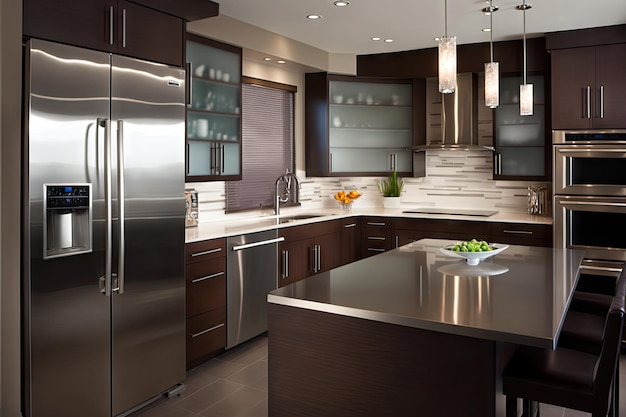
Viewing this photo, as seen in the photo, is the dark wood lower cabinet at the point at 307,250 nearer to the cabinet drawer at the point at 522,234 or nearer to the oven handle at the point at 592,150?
the cabinet drawer at the point at 522,234

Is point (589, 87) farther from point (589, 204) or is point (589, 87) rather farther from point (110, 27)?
point (110, 27)

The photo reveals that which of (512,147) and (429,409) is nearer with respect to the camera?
(429,409)

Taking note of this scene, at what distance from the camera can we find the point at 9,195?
2523 millimetres

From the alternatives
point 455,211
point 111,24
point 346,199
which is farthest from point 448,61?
point 455,211

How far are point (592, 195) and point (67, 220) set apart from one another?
12.6 ft

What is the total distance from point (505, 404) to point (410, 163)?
4.06m

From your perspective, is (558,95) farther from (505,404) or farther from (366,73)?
(505,404)

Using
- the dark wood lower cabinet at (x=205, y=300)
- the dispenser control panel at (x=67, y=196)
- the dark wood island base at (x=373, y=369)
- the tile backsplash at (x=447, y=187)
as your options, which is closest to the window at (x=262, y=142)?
the tile backsplash at (x=447, y=187)

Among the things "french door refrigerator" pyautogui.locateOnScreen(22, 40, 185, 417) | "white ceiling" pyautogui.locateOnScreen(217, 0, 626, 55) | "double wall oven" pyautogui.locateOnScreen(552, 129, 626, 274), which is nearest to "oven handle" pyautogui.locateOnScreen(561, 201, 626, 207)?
"double wall oven" pyautogui.locateOnScreen(552, 129, 626, 274)

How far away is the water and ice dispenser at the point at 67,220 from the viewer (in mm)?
2645

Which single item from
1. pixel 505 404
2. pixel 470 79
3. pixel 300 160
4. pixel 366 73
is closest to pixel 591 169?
pixel 470 79

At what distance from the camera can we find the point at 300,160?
5.95 m

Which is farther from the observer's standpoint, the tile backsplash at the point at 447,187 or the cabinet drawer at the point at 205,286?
the tile backsplash at the point at 447,187

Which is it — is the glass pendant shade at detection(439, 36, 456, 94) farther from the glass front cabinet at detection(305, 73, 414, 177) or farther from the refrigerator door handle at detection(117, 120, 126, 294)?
the glass front cabinet at detection(305, 73, 414, 177)
